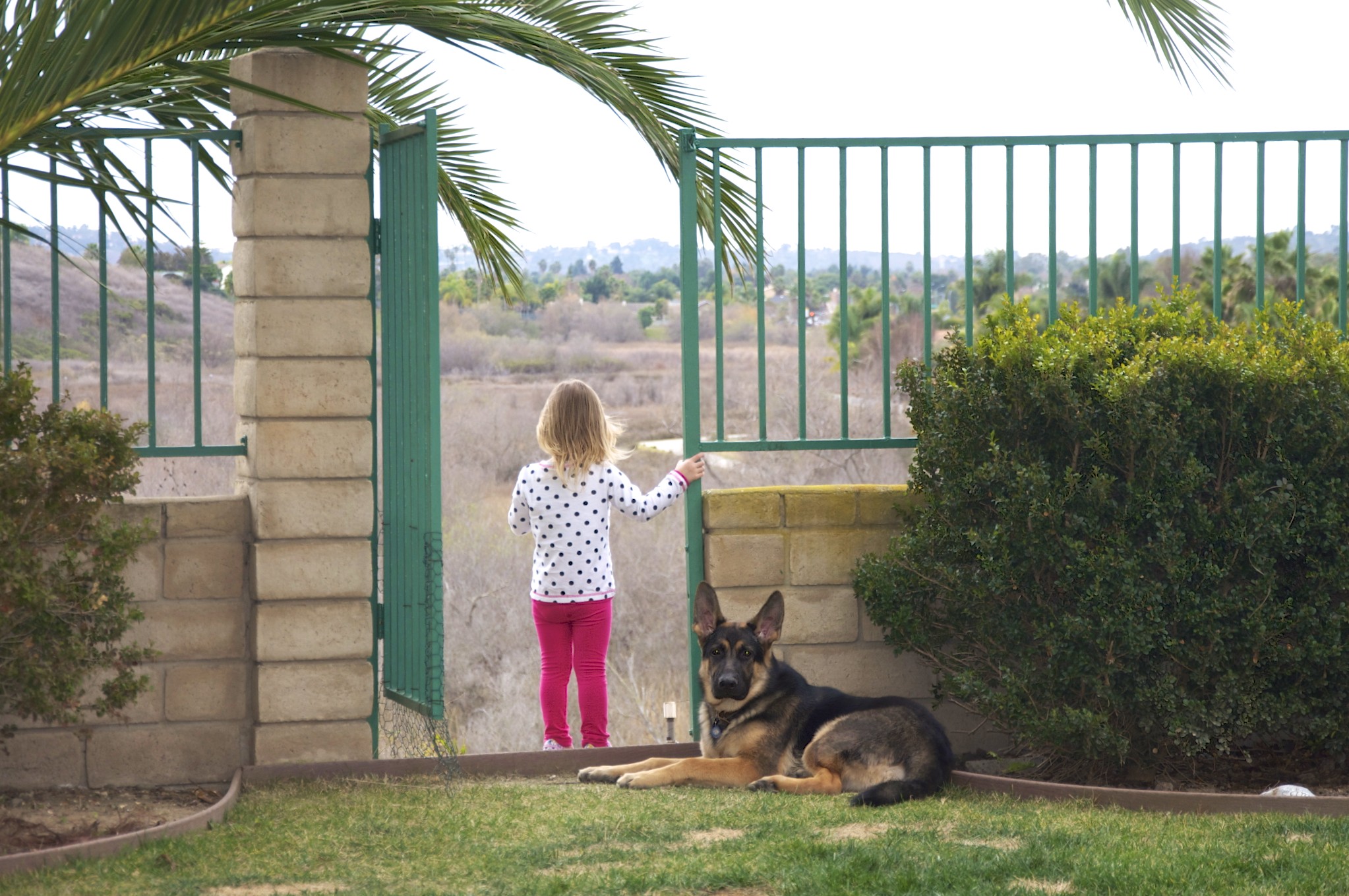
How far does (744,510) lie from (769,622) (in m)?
0.55

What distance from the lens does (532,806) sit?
16.1 ft

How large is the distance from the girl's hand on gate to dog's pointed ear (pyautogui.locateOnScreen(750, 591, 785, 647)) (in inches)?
24.2

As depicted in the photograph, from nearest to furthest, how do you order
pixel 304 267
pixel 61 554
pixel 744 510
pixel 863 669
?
pixel 61 554
pixel 304 267
pixel 744 510
pixel 863 669

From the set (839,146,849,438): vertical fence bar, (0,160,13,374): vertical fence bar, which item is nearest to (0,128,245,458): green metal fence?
(0,160,13,374): vertical fence bar

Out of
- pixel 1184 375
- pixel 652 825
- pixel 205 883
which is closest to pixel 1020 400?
pixel 1184 375

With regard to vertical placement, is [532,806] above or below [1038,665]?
below

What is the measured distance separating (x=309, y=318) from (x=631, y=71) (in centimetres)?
211

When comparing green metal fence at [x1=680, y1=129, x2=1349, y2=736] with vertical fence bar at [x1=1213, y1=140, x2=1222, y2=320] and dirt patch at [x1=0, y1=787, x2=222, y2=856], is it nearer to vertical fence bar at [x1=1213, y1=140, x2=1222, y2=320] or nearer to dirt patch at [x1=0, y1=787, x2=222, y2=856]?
vertical fence bar at [x1=1213, y1=140, x2=1222, y2=320]

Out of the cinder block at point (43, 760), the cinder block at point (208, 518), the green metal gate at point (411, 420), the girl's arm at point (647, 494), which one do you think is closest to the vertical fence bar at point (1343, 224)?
the girl's arm at point (647, 494)

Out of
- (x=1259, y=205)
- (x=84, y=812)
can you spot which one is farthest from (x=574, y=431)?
(x=1259, y=205)

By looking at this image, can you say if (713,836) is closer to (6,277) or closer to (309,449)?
(309,449)

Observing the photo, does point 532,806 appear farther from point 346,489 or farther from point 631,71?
point 631,71

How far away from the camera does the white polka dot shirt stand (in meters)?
6.10

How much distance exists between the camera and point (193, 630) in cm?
552
